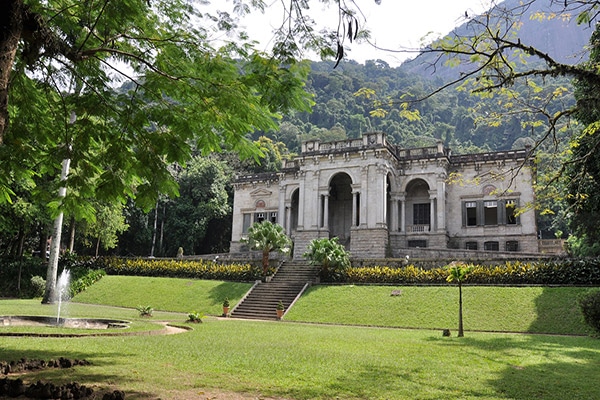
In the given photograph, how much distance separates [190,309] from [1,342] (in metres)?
14.8

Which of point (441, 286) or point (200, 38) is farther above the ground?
point (200, 38)

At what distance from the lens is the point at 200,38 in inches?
264

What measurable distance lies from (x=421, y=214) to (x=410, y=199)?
1454 millimetres

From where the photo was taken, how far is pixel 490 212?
3456cm

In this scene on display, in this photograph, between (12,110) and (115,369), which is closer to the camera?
(115,369)

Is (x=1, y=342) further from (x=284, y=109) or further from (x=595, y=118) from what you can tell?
(x=595, y=118)

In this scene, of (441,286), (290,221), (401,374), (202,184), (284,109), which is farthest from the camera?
(202,184)

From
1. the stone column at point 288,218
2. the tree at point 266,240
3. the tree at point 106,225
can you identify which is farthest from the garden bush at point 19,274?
the stone column at point 288,218

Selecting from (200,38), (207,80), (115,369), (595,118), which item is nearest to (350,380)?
(115,369)

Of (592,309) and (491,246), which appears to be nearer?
(592,309)

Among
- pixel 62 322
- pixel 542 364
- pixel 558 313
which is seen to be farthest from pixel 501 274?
pixel 62 322

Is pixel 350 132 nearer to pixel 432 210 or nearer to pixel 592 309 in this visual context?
pixel 432 210

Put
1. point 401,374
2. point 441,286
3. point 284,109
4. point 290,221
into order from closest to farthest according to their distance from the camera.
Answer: point 284,109 → point 401,374 → point 441,286 → point 290,221

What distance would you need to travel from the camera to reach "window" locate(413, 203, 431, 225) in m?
36.3
